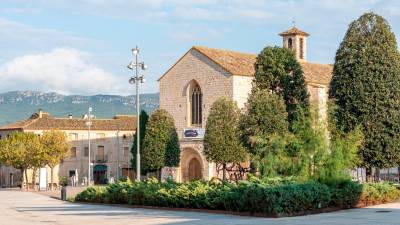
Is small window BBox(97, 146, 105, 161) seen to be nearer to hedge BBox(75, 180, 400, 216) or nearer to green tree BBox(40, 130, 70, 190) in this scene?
green tree BBox(40, 130, 70, 190)

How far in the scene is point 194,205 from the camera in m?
30.4

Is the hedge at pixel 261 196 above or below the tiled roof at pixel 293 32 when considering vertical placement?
below

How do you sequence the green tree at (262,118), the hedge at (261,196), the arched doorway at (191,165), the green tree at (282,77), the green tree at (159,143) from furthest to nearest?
the arched doorway at (191,165)
the green tree at (159,143)
the green tree at (282,77)
the green tree at (262,118)
the hedge at (261,196)

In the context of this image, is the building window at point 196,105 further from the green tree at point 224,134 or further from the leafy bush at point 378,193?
the leafy bush at point 378,193

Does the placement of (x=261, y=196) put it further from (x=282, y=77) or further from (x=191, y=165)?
(x=191, y=165)

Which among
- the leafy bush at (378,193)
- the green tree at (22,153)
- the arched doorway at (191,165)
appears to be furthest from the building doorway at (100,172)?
the leafy bush at (378,193)

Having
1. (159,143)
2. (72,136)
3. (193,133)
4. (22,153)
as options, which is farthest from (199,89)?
(72,136)

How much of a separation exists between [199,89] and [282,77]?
20272mm

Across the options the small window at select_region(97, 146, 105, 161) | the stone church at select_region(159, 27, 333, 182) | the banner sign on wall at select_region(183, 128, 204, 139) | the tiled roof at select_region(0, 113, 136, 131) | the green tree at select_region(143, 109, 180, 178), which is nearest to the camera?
the green tree at select_region(143, 109, 180, 178)

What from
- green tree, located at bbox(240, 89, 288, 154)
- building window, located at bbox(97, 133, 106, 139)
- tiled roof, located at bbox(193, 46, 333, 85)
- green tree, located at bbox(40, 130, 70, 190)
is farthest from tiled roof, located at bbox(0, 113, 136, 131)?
green tree, located at bbox(240, 89, 288, 154)

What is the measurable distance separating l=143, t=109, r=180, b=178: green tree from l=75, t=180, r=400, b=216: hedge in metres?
20.8

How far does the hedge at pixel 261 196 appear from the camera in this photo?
88.1ft

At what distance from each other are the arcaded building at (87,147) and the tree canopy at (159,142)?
31.0m

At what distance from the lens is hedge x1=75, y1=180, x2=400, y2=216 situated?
88.1 ft
